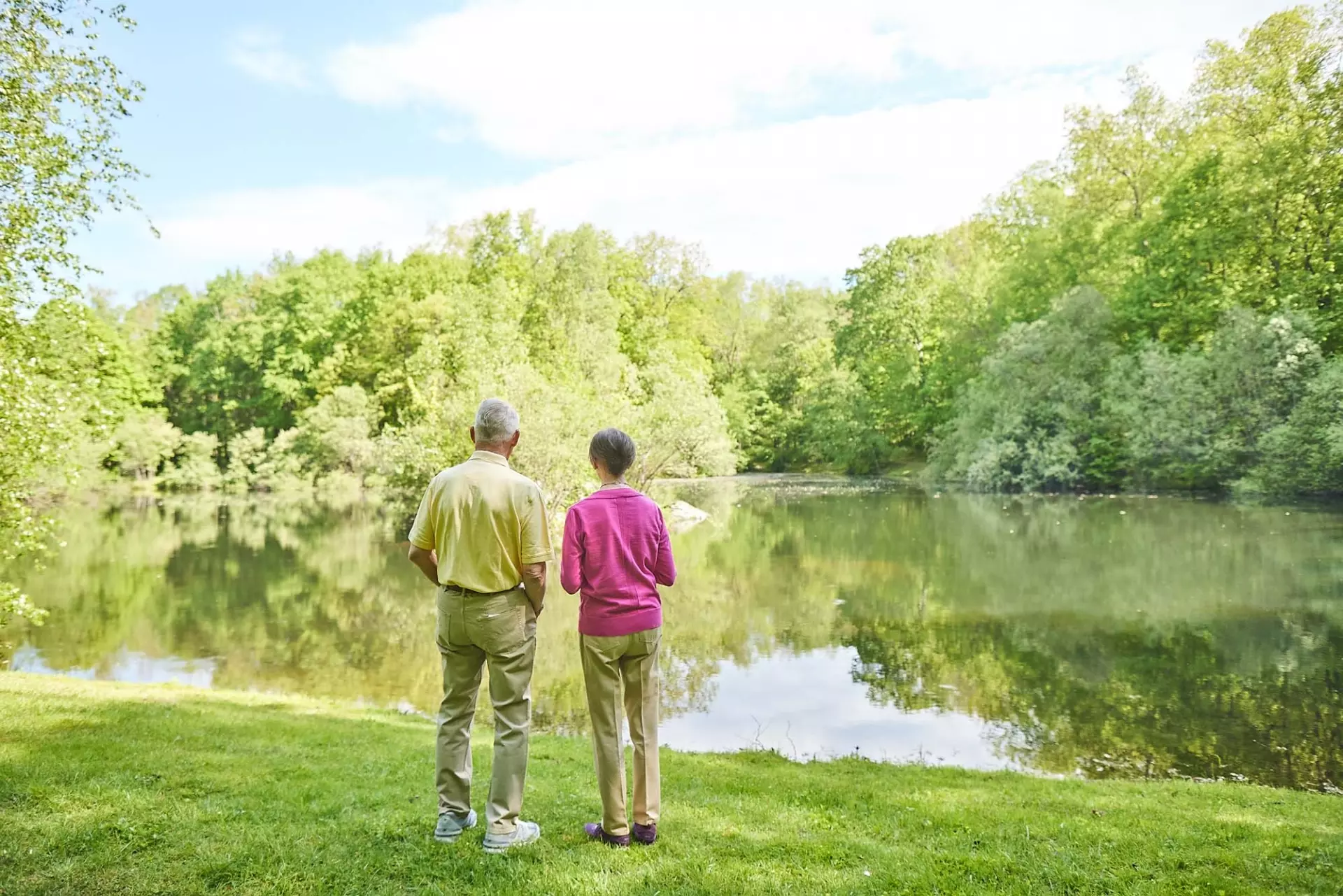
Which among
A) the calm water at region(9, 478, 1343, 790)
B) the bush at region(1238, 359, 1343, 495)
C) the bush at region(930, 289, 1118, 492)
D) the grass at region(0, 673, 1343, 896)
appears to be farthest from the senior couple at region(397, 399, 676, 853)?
the bush at region(930, 289, 1118, 492)

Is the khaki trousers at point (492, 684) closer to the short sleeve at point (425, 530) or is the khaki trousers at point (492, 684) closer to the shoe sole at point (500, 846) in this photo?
the shoe sole at point (500, 846)

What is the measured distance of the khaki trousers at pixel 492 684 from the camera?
14.7 feet

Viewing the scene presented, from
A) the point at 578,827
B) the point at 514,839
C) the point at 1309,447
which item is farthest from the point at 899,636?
the point at 1309,447

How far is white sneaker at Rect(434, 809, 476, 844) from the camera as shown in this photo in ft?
15.2

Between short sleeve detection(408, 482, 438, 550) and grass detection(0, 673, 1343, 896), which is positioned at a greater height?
short sleeve detection(408, 482, 438, 550)

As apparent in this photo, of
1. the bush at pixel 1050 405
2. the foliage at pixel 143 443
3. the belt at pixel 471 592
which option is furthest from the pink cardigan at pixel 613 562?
the foliage at pixel 143 443

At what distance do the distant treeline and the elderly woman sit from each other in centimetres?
674

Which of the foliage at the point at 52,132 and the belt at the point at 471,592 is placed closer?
the belt at the point at 471,592

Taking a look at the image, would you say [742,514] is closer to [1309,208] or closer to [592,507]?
[1309,208]

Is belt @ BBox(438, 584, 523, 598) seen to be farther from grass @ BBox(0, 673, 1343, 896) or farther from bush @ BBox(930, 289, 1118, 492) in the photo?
bush @ BBox(930, 289, 1118, 492)

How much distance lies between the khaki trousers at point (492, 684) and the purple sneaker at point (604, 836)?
1.47 feet

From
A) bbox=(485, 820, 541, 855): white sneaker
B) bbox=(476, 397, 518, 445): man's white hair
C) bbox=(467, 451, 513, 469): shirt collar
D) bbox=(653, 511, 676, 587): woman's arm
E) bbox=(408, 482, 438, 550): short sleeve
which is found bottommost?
bbox=(485, 820, 541, 855): white sneaker

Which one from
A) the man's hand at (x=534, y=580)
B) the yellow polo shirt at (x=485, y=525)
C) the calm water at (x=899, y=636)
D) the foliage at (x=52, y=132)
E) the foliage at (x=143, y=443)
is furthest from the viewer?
the foliage at (x=143, y=443)

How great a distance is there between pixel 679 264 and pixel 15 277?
4894 cm
